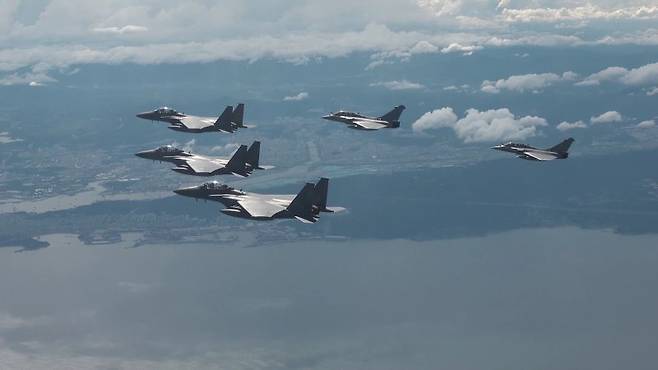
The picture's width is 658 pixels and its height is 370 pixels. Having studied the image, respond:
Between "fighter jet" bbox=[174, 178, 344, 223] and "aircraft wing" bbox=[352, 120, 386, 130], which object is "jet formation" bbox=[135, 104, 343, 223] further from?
"aircraft wing" bbox=[352, 120, 386, 130]

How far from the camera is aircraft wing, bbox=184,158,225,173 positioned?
9044cm

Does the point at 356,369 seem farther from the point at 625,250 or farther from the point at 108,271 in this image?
the point at 625,250

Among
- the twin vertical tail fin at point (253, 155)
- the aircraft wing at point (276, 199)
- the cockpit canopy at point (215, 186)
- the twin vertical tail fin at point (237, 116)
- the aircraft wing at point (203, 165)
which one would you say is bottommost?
the aircraft wing at point (276, 199)

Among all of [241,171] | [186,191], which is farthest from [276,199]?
[186,191]

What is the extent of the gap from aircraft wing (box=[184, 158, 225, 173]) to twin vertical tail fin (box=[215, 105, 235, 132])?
229 inches

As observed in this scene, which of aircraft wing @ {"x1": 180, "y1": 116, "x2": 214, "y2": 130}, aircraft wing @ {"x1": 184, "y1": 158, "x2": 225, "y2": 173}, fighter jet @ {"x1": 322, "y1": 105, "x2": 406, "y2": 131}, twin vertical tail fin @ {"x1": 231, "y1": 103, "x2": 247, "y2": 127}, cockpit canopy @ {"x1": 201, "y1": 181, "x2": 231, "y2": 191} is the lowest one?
cockpit canopy @ {"x1": 201, "y1": 181, "x2": 231, "y2": 191}

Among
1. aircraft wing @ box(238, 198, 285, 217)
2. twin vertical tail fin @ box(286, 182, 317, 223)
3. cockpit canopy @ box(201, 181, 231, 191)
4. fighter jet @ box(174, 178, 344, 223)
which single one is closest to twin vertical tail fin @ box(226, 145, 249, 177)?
cockpit canopy @ box(201, 181, 231, 191)

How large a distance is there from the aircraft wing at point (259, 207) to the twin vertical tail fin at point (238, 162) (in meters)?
5.19

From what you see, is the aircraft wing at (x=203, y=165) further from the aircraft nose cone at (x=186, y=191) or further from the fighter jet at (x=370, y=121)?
the fighter jet at (x=370, y=121)

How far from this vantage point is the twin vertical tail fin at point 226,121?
98.9m

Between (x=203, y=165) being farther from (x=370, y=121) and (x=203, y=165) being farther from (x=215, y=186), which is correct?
(x=370, y=121)

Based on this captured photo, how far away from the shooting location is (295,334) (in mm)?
135500

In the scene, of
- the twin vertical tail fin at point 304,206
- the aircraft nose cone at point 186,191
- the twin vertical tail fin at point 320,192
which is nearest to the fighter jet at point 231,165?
the aircraft nose cone at point 186,191

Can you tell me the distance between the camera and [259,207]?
275 ft
